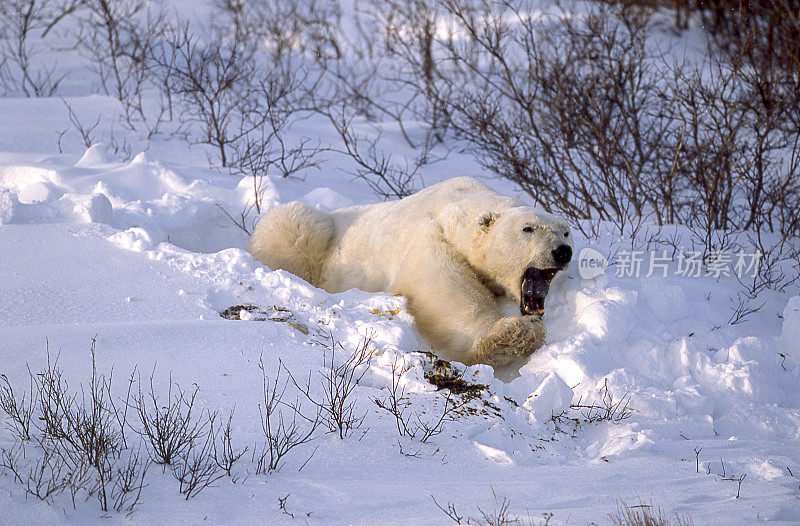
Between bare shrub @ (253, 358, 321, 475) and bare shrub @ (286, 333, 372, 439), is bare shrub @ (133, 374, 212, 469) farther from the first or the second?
bare shrub @ (286, 333, 372, 439)

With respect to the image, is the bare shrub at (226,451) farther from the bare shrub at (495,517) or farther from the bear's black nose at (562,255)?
the bear's black nose at (562,255)

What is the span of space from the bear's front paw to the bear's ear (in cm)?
59

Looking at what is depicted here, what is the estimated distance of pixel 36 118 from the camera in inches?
278

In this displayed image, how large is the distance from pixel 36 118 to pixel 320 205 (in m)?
3.34

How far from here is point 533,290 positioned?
3.81 m

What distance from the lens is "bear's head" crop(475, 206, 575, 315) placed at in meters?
3.69

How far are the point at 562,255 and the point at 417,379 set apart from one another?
3.84 ft

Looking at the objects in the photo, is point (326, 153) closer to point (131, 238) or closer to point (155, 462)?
point (131, 238)

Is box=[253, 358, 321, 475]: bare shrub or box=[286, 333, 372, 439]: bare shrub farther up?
box=[286, 333, 372, 439]: bare shrub

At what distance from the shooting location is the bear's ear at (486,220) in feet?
12.7

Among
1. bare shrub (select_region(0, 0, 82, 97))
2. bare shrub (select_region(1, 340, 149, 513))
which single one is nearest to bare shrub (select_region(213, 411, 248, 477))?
bare shrub (select_region(1, 340, 149, 513))
